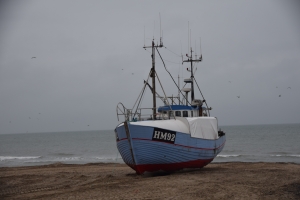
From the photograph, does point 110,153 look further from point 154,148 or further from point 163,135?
point 163,135

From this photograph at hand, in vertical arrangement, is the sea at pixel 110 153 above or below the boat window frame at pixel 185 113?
below

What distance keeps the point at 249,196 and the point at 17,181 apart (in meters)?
13.1

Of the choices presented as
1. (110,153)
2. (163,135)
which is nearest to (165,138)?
(163,135)

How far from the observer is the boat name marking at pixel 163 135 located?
17609 mm

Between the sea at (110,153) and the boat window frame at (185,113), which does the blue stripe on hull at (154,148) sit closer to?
the boat window frame at (185,113)

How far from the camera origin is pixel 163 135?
17.8 m

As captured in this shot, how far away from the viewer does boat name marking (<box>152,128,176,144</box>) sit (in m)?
17.6

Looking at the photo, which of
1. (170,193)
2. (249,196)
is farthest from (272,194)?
(170,193)

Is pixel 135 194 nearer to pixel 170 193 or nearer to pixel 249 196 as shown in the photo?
pixel 170 193

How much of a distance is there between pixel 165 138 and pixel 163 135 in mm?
210

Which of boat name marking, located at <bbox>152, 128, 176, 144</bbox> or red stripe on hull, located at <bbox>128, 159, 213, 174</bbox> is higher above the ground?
boat name marking, located at <bbox>152, 128, 176, 144</bbox>

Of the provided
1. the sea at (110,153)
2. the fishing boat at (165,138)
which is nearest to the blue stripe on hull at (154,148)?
the fishing boat at (165,138)

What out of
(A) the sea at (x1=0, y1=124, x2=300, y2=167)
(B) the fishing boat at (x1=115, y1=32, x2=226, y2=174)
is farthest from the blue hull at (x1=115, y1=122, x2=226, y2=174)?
(A) the sea at (x1=0, y1=124, x2=300, y2=167)

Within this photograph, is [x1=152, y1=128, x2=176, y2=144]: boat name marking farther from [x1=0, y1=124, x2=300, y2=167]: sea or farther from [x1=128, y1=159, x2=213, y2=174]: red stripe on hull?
Answer: [x1=0, y1=124, x2=300, y2=167]: sea
